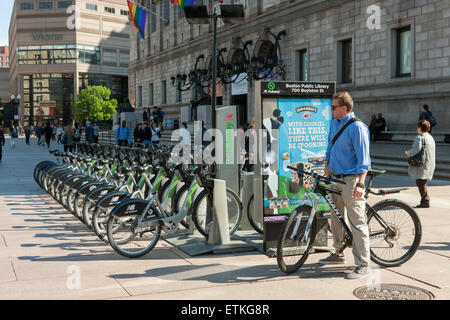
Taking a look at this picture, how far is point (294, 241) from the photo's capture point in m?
5.93

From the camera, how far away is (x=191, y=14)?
11016 millimetres

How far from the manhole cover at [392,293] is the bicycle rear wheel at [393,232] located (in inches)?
32.6

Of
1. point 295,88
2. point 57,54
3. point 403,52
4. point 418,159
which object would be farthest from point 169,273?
point 57,54

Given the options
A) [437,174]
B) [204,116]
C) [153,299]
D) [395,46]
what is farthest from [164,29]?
[153,299]

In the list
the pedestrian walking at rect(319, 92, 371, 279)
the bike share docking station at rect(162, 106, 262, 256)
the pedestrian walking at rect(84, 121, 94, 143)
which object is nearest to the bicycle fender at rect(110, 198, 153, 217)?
the bike share docking station at rect(162, 106, 262, 256)

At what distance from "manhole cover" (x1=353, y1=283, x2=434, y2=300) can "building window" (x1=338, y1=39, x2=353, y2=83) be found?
23247 millimetres

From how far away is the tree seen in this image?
91.4 metres

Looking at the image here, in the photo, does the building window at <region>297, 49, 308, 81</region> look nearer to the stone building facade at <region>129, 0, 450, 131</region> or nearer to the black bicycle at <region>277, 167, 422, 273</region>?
the stone building facade at <region>129, 0, 450, 131</region>

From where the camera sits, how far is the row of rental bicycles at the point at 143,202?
7.03 m

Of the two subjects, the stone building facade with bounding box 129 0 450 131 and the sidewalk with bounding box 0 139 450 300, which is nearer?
the sidewalk with bounding box 0 139 450 300

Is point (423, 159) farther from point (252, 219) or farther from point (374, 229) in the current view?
point (374, 229)

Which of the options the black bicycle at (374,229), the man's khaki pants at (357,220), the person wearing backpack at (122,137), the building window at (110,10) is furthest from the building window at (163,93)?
the building window at (110,10)

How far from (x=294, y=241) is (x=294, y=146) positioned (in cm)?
170

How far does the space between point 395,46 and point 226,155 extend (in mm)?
18065
